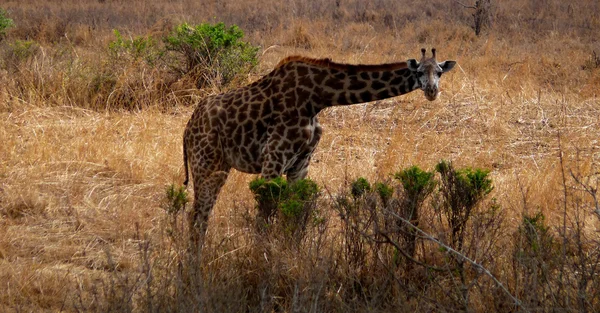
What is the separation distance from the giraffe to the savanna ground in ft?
1.16

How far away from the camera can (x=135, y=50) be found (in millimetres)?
10914

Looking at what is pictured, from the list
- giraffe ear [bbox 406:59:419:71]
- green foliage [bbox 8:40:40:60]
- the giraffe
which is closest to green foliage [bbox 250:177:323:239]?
the giraffe

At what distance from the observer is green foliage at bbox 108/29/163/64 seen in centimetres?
1080

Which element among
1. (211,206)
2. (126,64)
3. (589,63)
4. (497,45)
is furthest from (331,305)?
(497,45)

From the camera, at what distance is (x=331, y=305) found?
4.82 meters

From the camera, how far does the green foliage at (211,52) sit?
1072 centimetres

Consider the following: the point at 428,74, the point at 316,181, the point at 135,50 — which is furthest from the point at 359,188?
the point at 135,50

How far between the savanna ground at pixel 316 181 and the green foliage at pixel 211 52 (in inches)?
7.2

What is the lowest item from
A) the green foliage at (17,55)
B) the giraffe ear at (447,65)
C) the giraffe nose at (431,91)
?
the giraffe nose at (431,91)

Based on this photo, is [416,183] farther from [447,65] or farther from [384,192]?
[447,65]

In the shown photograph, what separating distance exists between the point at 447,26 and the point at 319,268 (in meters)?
14.9

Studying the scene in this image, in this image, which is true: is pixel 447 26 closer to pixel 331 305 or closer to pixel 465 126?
pixel 465 126

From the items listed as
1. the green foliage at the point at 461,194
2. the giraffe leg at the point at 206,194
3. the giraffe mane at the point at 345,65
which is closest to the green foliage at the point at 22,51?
the giraffe leg at the point at 206,194

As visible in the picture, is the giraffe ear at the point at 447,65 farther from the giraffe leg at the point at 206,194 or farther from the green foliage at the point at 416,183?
the giraffe leg at the point at 206,194
